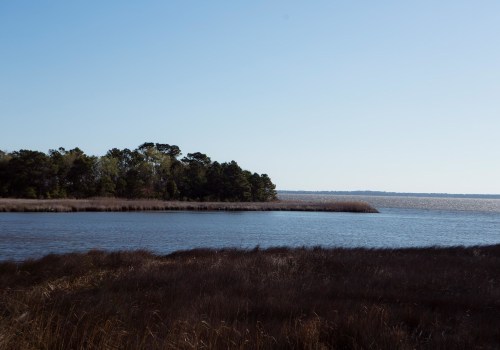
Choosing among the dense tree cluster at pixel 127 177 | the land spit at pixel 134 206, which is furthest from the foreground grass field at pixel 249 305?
the dense tree cluster at pixel 127 177

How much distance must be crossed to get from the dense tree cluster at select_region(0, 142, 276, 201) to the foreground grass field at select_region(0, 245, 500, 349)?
270 ft

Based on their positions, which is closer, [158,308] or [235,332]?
[235,332]

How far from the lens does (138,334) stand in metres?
7.20

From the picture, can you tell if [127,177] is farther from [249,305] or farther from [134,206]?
[249,305]

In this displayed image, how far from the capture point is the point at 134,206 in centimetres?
8081

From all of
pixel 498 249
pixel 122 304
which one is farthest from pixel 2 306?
pixel 498 249

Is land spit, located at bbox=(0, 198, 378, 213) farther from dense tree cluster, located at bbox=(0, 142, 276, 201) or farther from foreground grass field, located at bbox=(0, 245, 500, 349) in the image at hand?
foreground grass field, located at bbox=(0, 245, 500, 349)

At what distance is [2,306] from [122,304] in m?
1.99

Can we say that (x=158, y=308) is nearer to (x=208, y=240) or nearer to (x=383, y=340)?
(x=383, y=340)

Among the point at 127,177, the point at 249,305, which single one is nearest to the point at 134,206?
the point at 127,177

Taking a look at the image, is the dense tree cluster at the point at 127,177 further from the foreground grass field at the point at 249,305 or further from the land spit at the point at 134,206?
the foreground grass field at the point at 249,305

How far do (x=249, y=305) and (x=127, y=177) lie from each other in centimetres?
9958

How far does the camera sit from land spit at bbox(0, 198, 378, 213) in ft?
226

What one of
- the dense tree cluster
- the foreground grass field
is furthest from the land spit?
the foreground grass field
